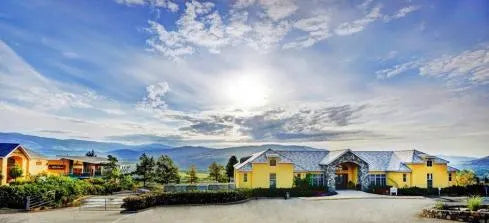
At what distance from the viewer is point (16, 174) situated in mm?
33375

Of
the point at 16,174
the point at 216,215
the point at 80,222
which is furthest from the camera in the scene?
the point at 16,174

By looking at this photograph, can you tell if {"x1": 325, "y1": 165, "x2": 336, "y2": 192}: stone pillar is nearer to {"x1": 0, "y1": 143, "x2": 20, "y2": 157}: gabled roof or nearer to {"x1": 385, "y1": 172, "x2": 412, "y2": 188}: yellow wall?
{"x1": 385, "y1": 172, "x2": 412, "y2": 188}: yellow wall

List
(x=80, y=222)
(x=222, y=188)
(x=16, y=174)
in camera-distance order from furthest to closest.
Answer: (x=16, y=174), (x=222, y=188), (x=80, y=222)

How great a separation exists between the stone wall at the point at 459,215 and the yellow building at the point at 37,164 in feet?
99.2

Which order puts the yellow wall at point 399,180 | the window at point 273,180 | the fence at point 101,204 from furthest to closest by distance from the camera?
the yellow wall at point 399,180, the window at point 273,180, the fence at point 101,204

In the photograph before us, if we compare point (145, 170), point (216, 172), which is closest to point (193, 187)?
point (216, 172)

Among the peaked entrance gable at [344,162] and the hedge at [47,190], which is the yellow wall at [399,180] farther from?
the hedge at [47,190]

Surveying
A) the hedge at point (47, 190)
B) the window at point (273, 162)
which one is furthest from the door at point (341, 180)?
the hedge at point (47, 190)

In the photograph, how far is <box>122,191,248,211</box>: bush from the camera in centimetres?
2445

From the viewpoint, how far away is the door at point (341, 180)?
3838 cm

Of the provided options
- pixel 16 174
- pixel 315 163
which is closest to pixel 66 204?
pixel 16 174

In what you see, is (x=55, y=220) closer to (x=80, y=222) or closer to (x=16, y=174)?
(x=80, y=222)

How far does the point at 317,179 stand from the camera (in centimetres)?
3653

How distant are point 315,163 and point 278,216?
16762 mm
